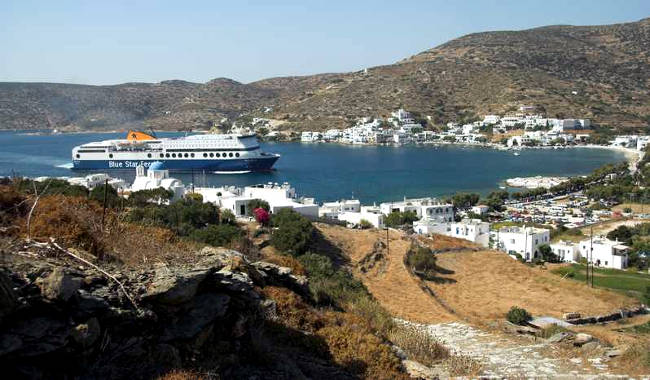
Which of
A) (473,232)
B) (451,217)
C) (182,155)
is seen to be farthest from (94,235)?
(182,155)

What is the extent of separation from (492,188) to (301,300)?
3547 centimetres

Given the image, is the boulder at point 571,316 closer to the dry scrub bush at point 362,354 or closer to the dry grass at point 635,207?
the dry scrub bush at point 362,354

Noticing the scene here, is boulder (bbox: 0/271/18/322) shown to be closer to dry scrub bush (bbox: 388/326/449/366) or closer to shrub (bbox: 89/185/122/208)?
shrub (bbox: 89/185/122/208)

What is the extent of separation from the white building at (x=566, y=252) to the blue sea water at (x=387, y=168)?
568 inches

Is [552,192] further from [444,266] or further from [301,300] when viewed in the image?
[301,300]

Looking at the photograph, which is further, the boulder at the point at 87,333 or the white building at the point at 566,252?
the white building at the point at 566,252

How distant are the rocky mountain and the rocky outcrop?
258 ft

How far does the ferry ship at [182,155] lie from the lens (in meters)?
46.1

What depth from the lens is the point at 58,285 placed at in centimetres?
266

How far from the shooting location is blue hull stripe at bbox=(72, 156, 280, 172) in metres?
46.1

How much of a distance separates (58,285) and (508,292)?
9.97 m

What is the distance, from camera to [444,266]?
1355cm

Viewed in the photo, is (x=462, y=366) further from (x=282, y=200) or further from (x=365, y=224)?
(x=282, y=200)

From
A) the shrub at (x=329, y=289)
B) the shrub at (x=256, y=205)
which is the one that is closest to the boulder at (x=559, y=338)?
Result: the shrub at (x=329, y=289)
